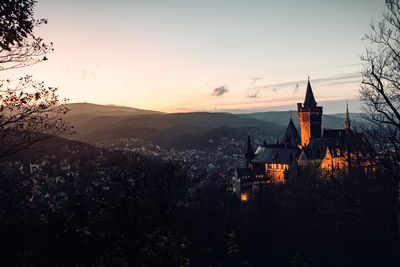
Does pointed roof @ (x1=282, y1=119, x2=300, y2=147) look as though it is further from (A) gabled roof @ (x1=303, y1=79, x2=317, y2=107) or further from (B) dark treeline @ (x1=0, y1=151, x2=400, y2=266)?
(B) dark treeline @ (x1=0, y1=151, x2=400, y2=266)

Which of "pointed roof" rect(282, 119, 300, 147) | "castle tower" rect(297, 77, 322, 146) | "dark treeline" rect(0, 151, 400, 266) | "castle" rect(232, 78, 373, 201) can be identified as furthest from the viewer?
"pointed roof" rect(282, 119, 300, 147)

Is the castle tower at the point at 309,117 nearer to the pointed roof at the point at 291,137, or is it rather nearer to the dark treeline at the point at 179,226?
the pointed roof at the point at 291,137

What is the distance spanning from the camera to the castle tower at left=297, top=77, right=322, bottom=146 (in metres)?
81.0

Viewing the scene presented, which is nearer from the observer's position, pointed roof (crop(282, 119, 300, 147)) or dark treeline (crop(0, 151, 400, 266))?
dark treeline (crop(0, 151, 400, 266))

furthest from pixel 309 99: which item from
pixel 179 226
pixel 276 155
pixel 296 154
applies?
pixel 179 226

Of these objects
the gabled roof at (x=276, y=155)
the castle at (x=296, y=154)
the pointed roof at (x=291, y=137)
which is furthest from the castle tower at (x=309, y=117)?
the gabled roof at (x=276, y=155)

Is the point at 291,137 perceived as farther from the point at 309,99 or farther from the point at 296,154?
the point at 309,99

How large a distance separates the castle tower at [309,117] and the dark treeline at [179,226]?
3576cm

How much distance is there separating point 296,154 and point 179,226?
226ft

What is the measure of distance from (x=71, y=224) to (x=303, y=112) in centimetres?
8346

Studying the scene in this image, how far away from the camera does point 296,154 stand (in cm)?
7512

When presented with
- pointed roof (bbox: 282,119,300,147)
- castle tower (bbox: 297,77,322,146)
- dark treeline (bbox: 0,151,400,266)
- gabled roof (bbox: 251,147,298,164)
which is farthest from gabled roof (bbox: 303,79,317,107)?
dark treeline (bbox: 0,151,400,266)

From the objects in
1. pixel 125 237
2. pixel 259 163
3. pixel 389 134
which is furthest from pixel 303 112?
pixel 125 237

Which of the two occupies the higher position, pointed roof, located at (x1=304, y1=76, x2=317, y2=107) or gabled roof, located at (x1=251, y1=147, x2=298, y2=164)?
pointed roof, located at (x1=304, y1=76, x2=317, y2=107)
